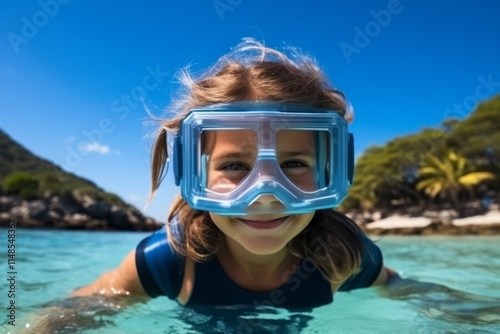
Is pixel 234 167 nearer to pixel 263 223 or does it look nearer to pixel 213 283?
pixel 263 223

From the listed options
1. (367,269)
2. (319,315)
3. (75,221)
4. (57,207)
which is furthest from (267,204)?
(57,207)

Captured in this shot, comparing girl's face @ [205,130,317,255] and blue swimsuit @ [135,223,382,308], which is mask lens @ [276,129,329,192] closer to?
girl's face @ [205,130,317,255]

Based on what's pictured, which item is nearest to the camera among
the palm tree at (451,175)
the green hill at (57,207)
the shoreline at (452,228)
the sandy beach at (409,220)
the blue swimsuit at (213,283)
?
the blue swimsuit at (213,283)

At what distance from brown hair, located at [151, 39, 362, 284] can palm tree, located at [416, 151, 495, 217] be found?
2217cm

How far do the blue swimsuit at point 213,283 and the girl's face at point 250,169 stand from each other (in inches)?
18.3

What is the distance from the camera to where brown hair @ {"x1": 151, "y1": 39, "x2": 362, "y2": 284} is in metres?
1.90

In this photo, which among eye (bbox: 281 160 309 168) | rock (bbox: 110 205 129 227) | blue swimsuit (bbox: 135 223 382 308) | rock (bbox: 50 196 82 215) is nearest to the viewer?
eye (bbox: 281 160 309 168)

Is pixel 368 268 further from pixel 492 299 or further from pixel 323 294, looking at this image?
pixel 492 299

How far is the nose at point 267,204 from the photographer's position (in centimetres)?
169

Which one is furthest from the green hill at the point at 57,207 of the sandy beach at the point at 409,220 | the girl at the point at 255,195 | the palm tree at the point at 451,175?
the girl at the point at 255,195

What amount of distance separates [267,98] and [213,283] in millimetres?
986

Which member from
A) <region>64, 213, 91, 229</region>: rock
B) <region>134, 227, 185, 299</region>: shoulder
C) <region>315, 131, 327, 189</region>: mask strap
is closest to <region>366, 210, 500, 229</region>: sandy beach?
<region>134, 227, 185, 299</region>: shoulder

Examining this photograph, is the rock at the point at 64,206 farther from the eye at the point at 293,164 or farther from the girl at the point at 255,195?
the eye at the point at 293,164

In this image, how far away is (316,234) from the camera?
2.27m
